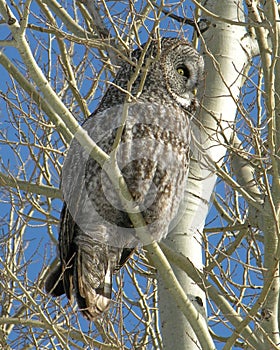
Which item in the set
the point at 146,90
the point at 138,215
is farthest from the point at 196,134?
the point at 138,215

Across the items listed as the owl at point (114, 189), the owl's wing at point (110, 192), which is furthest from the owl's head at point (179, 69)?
the owl's wing at point (110, 192)

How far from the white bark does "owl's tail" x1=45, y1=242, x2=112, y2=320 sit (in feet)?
1.29

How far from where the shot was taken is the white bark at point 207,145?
395 centimetres

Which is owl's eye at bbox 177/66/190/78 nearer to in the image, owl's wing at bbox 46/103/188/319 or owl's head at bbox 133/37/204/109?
owl's head at bbox 133/37/204/109

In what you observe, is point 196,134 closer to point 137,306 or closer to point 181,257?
point 181,257

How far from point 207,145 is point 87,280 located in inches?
46.1

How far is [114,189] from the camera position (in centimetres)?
410

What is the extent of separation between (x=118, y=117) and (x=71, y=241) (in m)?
0.82

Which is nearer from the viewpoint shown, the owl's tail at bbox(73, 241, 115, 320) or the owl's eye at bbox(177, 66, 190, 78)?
the owl's tail at bbox(73, 241, 115, 320)

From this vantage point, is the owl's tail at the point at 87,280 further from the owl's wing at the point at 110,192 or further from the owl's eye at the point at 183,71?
the owl's eye at the point at 183,71

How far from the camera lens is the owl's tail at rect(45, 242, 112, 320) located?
4.22 metres

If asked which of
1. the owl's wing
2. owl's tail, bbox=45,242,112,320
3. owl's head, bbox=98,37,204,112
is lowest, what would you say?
owl's tail, bbox=45,242,112,320

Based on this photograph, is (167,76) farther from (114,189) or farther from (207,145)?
(114,189)

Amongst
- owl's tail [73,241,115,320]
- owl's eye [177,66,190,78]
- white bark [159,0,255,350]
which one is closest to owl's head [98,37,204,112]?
owl's eye [177,66,190,78]
